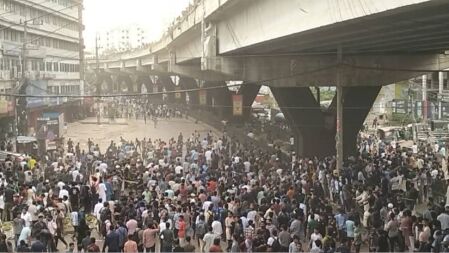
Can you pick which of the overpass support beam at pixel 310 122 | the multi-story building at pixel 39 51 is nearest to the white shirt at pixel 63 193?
the overpass support beam at pixel 310 122

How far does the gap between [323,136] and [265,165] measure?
495 centimetres

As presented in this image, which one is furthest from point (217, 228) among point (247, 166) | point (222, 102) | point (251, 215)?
point (222, 102)

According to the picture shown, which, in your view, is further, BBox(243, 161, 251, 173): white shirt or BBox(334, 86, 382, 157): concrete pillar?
BBox(334, 86, 382, 157): concrete pillar

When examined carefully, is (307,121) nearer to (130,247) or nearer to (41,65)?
(130,247)

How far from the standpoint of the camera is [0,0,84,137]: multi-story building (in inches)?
1527

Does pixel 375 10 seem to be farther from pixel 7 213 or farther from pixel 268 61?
pixel 268 61

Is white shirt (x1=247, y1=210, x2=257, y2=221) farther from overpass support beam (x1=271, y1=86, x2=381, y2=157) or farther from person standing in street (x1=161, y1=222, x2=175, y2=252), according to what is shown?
overpass support beam (x1=271, y1=86, x2=381, y2=157)

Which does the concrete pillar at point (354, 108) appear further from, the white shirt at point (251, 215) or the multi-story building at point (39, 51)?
the multi-story building at point (39, 51)

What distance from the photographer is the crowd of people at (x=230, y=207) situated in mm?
12071

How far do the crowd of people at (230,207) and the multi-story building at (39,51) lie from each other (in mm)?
12433

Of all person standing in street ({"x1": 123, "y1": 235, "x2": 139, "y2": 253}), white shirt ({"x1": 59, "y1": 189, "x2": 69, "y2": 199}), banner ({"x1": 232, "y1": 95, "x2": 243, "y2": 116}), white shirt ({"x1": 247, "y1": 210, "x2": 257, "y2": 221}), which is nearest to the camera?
person standing in street ({"x1": 123, "y1": 235, "x2": 139, "y2": 253})

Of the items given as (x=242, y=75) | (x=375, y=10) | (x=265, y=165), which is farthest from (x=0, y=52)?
(x=375, y=10)

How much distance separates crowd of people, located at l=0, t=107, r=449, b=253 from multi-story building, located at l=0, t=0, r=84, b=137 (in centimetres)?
1243

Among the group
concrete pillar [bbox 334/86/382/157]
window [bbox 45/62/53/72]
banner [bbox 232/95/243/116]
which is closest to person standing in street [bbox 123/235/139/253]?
concrete pillar [bbox 334/86/382/157]
